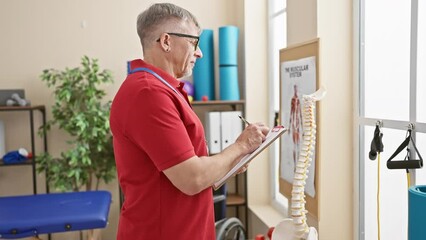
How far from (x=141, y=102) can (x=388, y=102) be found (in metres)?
1.20

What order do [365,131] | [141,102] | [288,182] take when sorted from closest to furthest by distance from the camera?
[141,102], [365,131], [288,182]

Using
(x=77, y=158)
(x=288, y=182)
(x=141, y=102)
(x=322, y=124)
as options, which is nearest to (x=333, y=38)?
(x=322, y=124)

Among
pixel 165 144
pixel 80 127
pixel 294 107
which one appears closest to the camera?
pixel 165 144

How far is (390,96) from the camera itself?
189 cm

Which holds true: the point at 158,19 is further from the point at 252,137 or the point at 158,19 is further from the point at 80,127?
the point at 80,127

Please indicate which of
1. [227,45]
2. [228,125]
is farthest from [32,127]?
[227,45]

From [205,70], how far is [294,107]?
1369 millimetres

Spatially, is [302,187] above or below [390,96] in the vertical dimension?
below

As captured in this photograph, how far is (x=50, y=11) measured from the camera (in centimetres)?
361

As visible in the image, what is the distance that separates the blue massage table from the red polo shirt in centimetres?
98

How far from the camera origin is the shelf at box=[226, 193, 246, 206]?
3.55m

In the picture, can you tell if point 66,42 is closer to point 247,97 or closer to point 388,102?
point 247,97

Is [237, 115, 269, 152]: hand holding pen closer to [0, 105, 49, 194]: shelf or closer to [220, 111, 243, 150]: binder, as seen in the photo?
[220, 111, 243, 150]: binder

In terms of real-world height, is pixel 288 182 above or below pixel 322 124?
below
